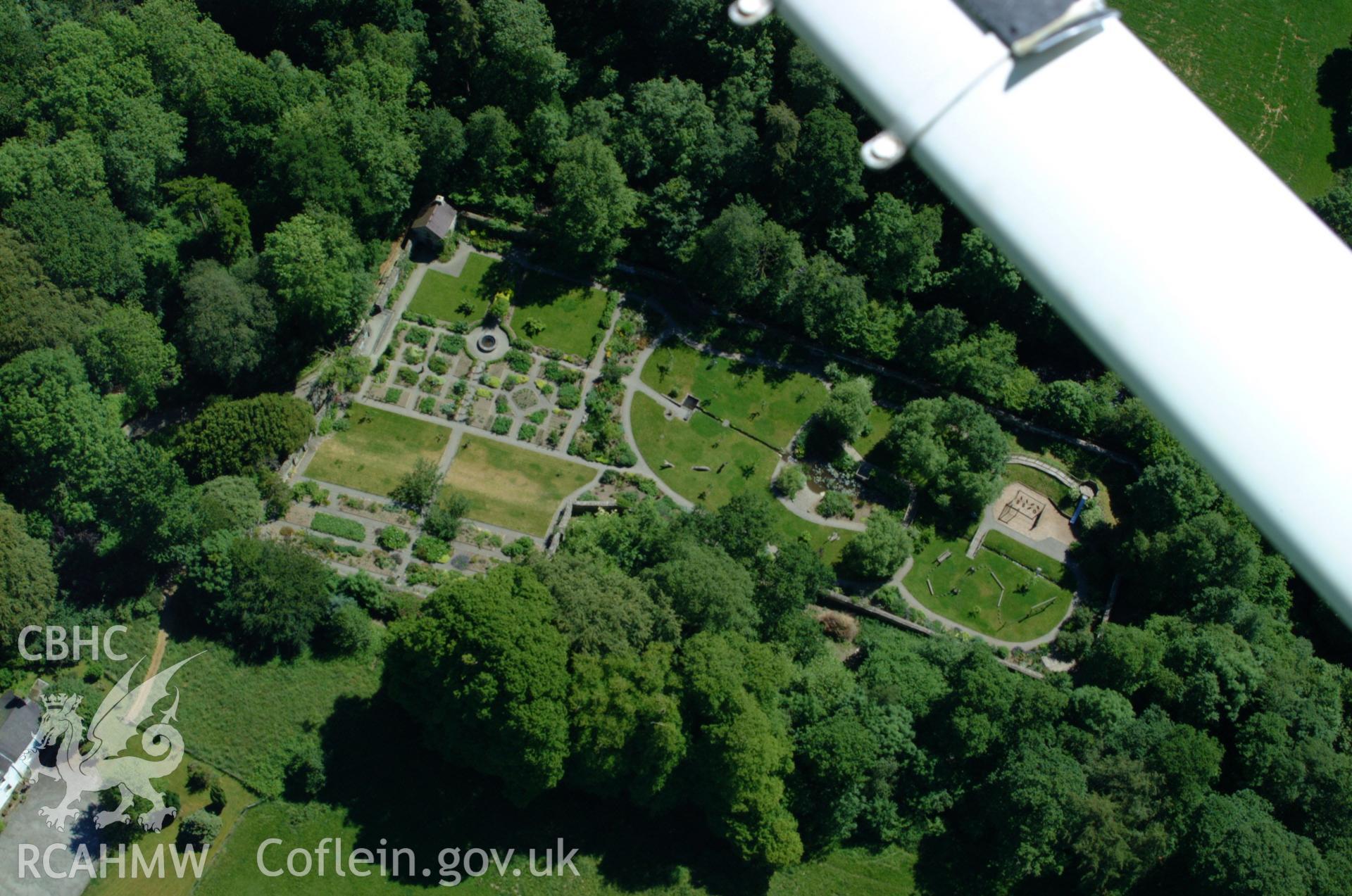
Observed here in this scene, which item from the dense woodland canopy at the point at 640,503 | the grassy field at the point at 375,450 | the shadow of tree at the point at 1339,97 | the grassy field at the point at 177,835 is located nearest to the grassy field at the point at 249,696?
the grassy field at the point at 177,835

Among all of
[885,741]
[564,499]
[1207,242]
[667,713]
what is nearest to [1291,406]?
[1207,242]

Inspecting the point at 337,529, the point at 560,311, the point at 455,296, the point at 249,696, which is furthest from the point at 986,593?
the point at 249,696

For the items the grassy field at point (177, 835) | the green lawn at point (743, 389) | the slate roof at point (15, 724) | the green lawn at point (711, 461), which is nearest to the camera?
the slate roof at point (15, 724)

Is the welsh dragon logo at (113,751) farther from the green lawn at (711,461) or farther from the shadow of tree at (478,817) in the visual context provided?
the green lawn at (711,461)

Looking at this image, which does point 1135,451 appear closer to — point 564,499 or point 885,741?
point 885,741

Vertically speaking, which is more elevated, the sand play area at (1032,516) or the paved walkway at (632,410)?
the sand play area at (1032,516)

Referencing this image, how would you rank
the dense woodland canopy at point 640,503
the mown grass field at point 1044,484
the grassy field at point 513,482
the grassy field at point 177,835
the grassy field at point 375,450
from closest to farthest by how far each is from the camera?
the grassy field at point 177,835 → the dense woodland canopy at point 640,503 → the grassy field at point 513,482 → the grassy field at point 375,450 → the mown grass field at point 1044,484
